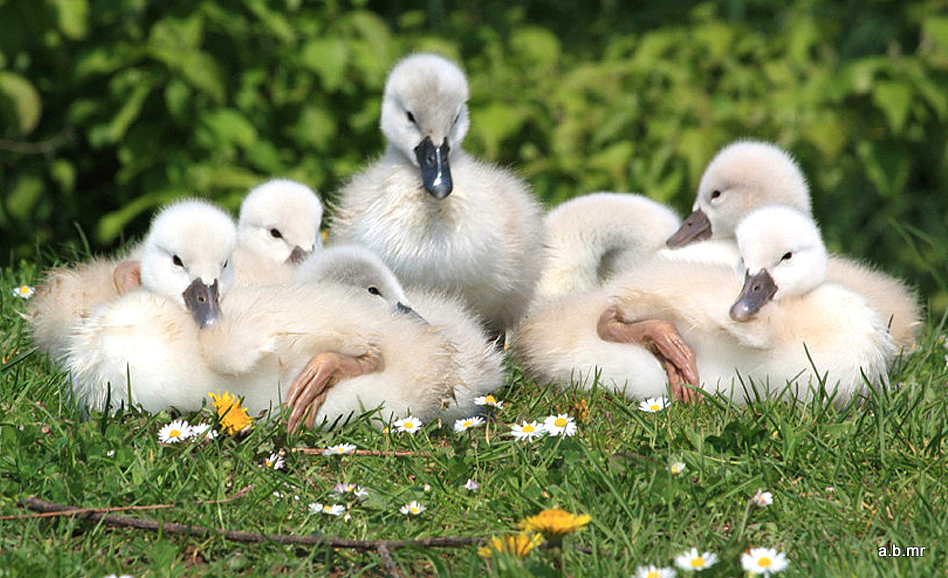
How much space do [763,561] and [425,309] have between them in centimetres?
183

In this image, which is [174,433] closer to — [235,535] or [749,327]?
[235,535]

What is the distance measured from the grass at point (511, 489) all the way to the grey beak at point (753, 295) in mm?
313

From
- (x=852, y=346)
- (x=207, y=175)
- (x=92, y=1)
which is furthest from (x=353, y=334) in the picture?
(x=92, y=1)

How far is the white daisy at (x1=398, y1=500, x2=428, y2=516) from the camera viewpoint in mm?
3568

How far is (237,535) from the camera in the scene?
340 centimetres

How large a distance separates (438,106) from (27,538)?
2.31 m

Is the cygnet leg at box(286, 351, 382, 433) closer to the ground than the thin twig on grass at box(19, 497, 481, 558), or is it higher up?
higher up

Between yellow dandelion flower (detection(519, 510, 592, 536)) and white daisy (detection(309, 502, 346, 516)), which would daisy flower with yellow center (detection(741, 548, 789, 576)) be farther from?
white daisy (detection(309, 502, 346, 516))

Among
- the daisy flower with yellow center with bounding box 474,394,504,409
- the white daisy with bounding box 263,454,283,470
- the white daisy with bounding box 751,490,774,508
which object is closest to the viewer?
the white daisy with bounding box 751,490,774,508

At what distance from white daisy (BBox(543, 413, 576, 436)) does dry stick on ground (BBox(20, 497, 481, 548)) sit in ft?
2.36

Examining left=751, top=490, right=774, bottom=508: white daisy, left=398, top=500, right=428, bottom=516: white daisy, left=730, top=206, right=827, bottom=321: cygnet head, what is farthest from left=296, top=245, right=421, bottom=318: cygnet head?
left=751, top=490, right=774, bottom=508: white daisy

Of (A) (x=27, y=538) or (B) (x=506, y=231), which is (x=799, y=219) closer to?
(B) (x=506, y=231)

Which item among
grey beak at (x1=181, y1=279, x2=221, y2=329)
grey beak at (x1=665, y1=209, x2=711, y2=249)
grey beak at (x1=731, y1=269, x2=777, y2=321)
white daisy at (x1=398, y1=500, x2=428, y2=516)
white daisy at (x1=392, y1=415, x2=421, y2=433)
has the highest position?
grey beak at (x1=731, y1=269, x2=777, y2=321)

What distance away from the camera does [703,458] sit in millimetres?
3748
